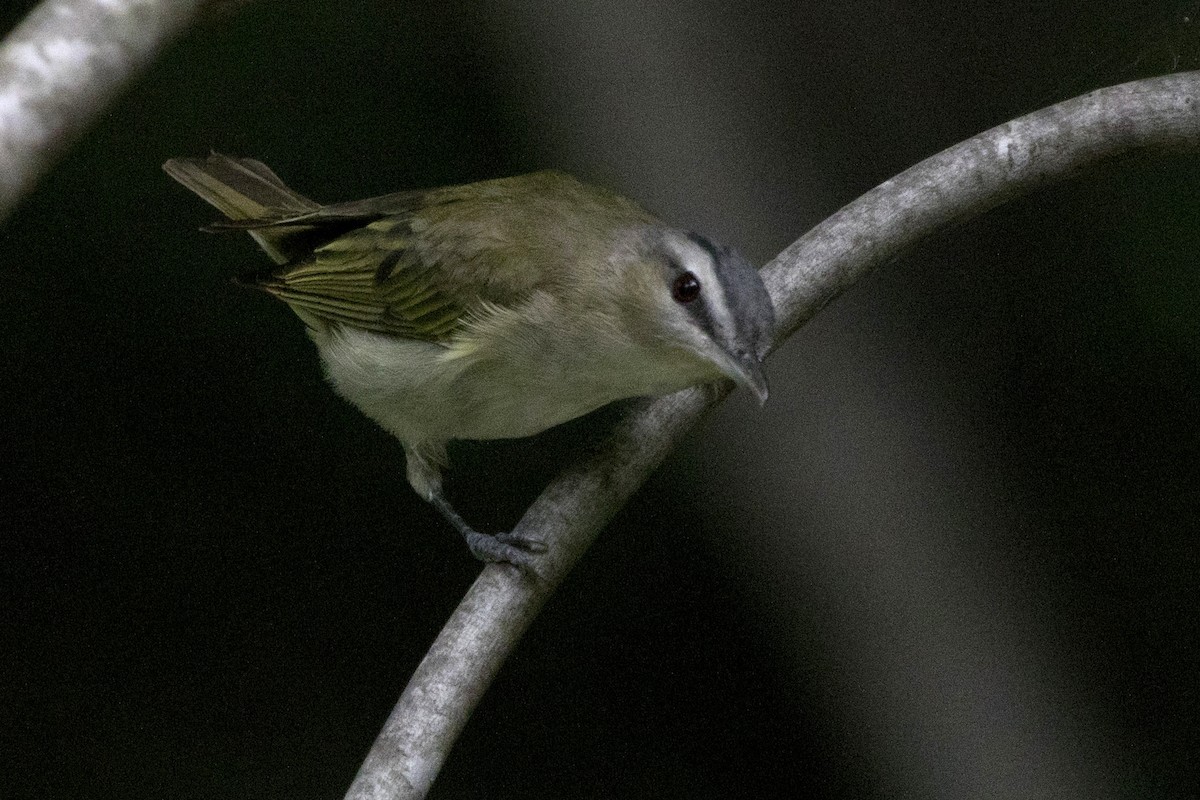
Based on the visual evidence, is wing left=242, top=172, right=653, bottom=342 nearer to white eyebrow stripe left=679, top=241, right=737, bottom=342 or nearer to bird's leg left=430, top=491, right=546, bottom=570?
white eyebrow stripe left=679, top=241, right=737, bottom=342

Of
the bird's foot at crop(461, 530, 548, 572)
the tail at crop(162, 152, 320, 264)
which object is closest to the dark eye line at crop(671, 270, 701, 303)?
the bird's foot at crop(461, 530, 548, 572)

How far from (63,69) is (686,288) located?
1.31 metres

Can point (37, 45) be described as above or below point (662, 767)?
above

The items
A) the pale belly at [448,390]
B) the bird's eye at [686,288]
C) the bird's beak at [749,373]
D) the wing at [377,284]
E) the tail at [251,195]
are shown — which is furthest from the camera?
the tail at [251,195]

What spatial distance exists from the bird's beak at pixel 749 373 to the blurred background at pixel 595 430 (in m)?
0.75

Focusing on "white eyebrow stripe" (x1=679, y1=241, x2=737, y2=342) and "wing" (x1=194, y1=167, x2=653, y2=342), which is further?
"wing" (x1=194, y1=167, x2=653, y2=342)

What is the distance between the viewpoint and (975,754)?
268cm

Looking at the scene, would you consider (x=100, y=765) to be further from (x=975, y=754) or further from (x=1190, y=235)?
(x=1190, y=235)

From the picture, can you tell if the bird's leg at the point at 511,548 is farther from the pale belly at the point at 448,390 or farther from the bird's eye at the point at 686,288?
the bird's eye at the point at 686,288

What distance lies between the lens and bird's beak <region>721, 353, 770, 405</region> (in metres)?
2.23

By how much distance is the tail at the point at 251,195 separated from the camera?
A: 3.03m

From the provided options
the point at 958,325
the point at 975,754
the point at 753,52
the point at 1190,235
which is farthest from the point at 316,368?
the point at 1190,235

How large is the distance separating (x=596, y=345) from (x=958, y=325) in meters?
1.20

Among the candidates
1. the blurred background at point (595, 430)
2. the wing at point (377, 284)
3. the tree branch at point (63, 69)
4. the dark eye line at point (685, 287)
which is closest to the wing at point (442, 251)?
the wing at point (377, 284)
